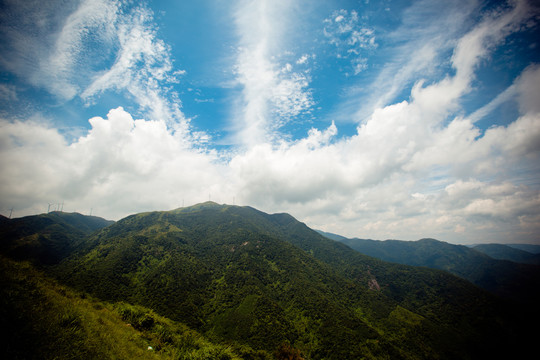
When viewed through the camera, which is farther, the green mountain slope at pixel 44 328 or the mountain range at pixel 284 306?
the mountain range at pixel 284 306

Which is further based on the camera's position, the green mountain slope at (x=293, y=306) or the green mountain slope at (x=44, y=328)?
the green mountain slope at (x=293, y=306)

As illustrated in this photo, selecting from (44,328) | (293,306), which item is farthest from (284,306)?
(44,328)

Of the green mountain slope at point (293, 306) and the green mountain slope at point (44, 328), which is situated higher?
the green mountain slope at point (44, 328)

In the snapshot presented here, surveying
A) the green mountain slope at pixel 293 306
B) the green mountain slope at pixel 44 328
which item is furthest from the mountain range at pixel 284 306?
the green mountain slope at pixel 44 328

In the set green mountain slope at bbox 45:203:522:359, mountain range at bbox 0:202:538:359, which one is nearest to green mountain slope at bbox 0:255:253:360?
mountain range at bbox 0:202:538:359

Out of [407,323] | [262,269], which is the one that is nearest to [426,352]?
[407,323]

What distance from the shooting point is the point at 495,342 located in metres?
128

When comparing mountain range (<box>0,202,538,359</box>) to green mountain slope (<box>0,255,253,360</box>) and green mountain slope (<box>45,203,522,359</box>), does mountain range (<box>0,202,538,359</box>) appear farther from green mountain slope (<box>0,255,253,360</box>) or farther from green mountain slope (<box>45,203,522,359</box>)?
green mountain slope (<box>0,255,253,360</box>)

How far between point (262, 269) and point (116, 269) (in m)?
120

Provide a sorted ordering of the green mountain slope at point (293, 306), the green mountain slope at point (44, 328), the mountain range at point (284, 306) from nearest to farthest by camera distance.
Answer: the green mountain slope at point (44, 328), the mountain range at point (284, 306), the green mountain slope at point (293, 306)

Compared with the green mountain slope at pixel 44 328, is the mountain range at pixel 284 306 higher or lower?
lower

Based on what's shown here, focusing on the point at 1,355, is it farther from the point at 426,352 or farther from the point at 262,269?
the point at 262,269

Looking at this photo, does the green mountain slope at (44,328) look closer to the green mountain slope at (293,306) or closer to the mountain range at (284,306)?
the mountain range at (284,306)

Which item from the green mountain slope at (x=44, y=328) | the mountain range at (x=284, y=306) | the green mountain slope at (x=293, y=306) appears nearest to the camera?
the green mountain slope at (x=44, y=328)
